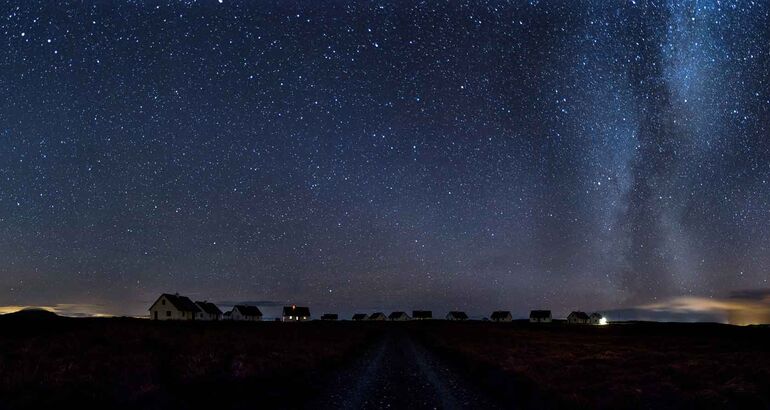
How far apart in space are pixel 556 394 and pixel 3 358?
15064 mm

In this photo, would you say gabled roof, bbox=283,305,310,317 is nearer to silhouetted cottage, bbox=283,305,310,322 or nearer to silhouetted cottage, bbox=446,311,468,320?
silhouetted cottage, bbox=283,305,310,322

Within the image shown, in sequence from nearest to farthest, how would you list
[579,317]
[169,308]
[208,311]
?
[169,308] < [208,311] < [579,317]

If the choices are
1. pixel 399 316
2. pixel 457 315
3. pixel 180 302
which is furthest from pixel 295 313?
pixel 457 315

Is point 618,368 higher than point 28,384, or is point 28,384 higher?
point 28,384

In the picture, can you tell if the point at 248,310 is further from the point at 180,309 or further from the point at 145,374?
the point at 145,374

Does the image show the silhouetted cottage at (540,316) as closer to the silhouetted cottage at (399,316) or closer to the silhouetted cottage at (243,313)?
the silhouetted cottage at (399,316)

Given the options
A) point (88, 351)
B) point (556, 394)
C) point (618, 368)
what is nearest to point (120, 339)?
point (88, 351)

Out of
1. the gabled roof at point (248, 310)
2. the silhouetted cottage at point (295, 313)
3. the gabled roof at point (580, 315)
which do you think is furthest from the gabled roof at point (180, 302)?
the gabled roof at point (580, 315)

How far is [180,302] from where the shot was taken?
92.2 m

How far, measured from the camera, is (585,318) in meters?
169

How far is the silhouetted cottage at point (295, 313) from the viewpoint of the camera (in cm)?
15062

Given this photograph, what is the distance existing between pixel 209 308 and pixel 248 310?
24155mm

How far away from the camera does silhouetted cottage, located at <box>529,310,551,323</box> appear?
176 meters

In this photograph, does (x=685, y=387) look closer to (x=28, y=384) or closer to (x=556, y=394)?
(x=556, y=394)
